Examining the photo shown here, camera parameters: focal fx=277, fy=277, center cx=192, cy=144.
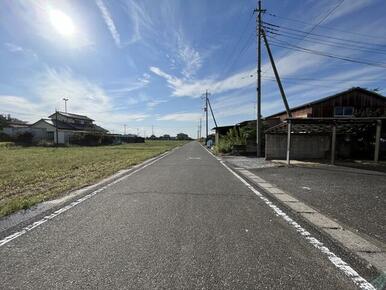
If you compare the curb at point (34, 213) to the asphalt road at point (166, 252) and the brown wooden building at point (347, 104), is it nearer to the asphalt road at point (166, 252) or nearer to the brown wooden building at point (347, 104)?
the asphalt road at point (166, 252)

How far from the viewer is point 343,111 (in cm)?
2589

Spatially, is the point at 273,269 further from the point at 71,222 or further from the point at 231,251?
the point at 71,222

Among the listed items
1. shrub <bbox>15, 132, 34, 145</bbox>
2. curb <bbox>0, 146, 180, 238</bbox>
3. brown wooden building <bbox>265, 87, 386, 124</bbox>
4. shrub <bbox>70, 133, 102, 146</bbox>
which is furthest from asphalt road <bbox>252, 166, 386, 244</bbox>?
shrub <bbox>15, 132, 34, 145</bbox>

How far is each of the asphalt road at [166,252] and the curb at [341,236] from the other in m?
0.48

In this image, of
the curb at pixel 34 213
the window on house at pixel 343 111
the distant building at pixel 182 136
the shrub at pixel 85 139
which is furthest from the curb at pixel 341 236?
the distant building at pixel 182 136

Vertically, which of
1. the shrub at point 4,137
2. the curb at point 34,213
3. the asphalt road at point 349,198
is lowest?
the curb at point 34,213

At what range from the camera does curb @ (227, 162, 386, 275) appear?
3.46m

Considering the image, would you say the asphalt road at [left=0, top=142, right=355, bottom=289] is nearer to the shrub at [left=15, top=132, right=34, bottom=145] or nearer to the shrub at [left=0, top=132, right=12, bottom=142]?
the shrub at [left=15, top=132, right=34, bottom=145]

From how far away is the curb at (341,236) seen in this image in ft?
11.3

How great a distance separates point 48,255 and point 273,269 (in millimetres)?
2781

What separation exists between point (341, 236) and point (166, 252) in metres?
2.72

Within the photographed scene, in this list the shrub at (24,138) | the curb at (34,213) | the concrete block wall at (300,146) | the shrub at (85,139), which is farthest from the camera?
the shrub at (85,139)

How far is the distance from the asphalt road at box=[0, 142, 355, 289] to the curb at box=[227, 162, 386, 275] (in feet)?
1.58

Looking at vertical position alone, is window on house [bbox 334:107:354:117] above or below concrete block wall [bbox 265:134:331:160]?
above
